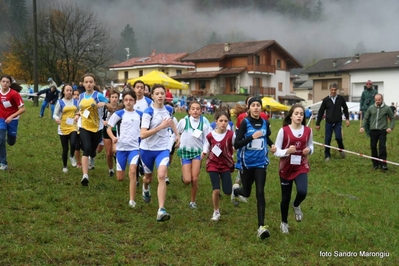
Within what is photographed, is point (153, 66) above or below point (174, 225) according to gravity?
above

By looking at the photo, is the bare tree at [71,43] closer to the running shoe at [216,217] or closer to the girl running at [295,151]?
the running shoe at [216,217]

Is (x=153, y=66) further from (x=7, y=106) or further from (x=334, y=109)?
(x=7, y=106)

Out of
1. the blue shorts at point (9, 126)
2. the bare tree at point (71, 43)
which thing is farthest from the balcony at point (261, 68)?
the blue shorts at point (9, 126)

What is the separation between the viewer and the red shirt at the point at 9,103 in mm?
10844

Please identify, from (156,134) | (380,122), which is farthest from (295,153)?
(380,122)

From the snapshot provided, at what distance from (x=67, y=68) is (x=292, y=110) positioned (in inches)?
1876

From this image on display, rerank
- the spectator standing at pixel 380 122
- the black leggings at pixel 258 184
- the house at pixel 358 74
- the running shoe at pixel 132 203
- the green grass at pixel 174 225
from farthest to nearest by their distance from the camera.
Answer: the house at pixel 358 74, the spectator standing at pixel 380 122, the running shoe at pixel 132 203, the black leggings at pixel 258 184, the green grass at pixel 174 225

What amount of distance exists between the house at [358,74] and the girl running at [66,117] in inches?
2607

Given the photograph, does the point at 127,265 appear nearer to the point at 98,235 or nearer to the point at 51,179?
the point at 98,235

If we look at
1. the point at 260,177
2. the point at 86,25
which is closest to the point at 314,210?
the point at 260,177

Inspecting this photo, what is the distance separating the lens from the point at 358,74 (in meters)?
75.4

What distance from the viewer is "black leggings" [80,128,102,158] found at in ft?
33.5

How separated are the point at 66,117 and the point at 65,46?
1766 inches

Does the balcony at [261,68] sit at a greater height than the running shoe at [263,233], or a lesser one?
greater
